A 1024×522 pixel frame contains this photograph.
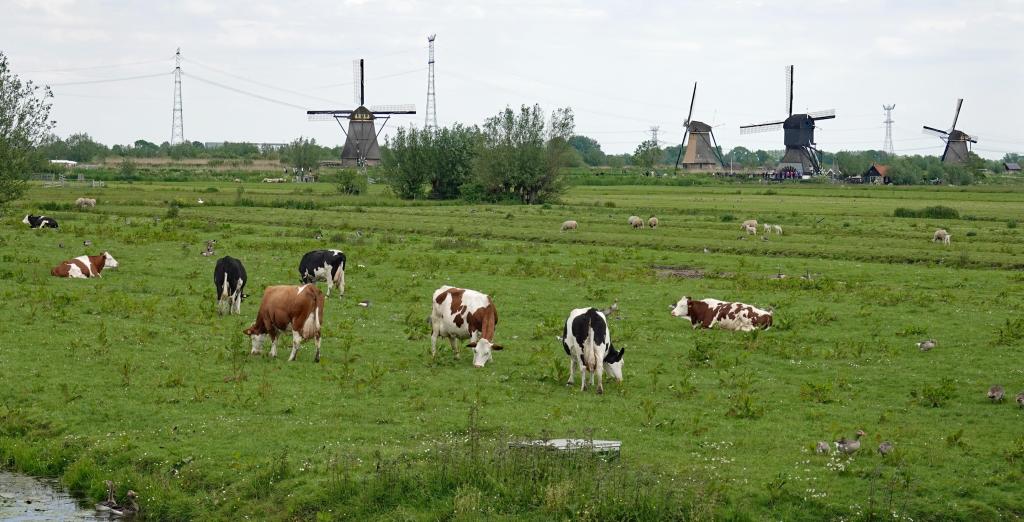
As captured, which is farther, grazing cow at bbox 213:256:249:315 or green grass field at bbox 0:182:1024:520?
grazing cow at bbox 213:256:249:315

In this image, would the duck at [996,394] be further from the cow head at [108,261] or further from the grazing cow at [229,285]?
the cow head at [108,261]

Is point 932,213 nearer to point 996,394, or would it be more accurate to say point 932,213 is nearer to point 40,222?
point 996,394

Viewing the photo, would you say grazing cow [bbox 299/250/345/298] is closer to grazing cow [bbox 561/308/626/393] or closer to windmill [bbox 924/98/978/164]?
grazing cow [bbox 561/308/626/393]

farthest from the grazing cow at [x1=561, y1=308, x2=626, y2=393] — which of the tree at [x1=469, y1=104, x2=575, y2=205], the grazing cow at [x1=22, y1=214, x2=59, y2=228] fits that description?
the tree at [x1=469, y1=104, x2=575, y2=205]

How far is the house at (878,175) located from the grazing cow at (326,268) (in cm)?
14411

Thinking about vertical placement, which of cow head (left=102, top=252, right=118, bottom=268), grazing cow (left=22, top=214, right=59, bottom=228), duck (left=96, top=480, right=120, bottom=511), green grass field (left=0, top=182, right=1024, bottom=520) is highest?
grazing cow (left=22, top=214, right=59, bottom=228)

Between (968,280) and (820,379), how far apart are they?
1839cm

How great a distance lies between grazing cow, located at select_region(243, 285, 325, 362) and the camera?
69.9ft

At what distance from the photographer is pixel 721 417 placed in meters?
17.3

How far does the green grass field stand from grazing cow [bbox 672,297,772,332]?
2.55ft

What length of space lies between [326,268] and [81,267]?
347 inches

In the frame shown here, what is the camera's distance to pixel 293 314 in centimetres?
2136

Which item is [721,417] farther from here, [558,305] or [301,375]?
[558,305]

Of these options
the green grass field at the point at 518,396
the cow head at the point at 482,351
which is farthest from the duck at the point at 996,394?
the cow head at the point at 482,351
